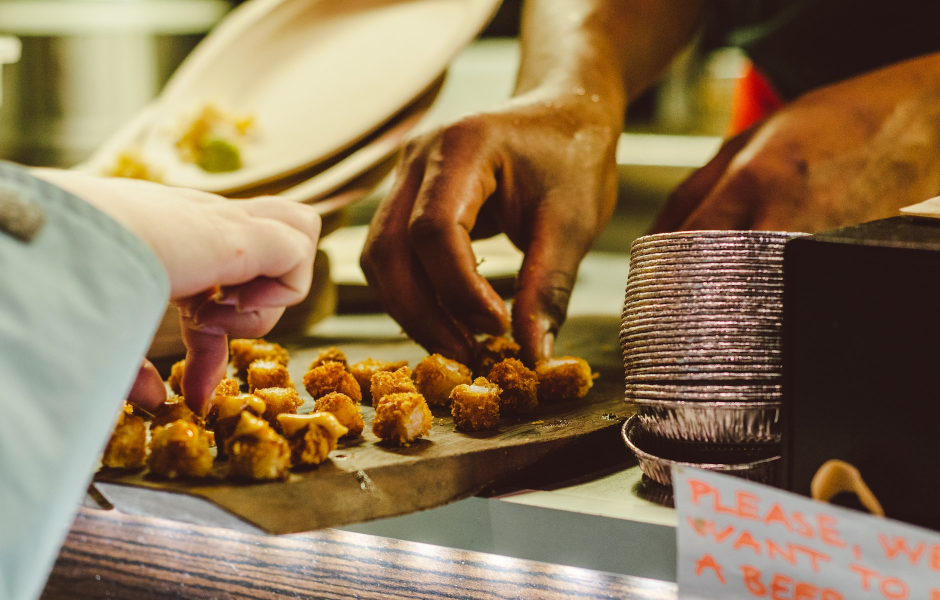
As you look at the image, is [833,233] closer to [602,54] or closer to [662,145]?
[602,54]

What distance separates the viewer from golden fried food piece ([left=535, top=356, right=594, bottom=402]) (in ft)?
3.41

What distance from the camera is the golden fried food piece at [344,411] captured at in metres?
0.86

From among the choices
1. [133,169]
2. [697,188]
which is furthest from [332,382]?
[133,169]

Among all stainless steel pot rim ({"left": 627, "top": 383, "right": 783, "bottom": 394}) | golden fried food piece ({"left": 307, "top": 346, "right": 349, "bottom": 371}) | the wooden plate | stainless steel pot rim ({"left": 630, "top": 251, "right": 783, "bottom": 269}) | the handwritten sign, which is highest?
the wooden plate

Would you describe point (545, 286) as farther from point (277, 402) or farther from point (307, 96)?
point (307, 96)

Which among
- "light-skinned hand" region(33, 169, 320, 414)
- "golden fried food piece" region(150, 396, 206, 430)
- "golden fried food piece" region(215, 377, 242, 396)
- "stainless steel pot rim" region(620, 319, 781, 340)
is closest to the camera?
"light-skinned hand" region(33, 169, 320, 414)

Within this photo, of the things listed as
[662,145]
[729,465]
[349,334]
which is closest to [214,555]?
Result: [729,465]

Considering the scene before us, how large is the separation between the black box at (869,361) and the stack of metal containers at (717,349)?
7 cm

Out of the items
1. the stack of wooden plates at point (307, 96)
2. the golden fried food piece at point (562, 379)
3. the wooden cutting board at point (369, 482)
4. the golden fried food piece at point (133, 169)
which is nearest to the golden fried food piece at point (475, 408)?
the wooden cutting board at point (369, 482)

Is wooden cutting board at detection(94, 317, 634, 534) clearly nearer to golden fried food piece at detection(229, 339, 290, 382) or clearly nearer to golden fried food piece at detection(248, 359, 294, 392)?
golden fried food piece at detection(248, 359, 294, 392)

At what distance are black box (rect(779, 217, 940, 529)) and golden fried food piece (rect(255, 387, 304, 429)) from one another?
0.53 meters

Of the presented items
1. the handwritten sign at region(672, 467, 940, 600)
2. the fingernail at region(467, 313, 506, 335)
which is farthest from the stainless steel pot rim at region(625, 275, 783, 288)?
the fingernail at region(467, 313, 506, 335)

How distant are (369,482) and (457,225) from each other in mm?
460

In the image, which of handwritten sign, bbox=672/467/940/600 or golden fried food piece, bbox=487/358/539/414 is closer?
handwritten sign, bbox=672/467/940/600
